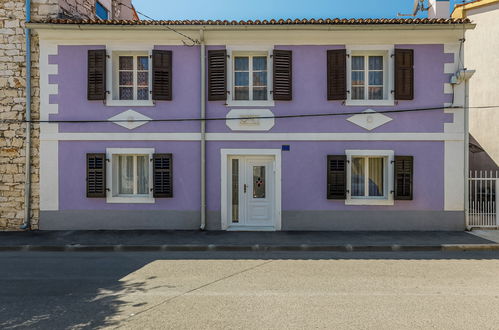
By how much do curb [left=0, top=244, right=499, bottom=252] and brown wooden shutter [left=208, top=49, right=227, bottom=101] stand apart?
4.29 m

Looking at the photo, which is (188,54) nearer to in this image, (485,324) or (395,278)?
(395,278)

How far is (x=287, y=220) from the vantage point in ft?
32.9

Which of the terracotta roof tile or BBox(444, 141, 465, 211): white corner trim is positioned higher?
the terracotta roof tile

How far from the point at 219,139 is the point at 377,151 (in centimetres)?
459

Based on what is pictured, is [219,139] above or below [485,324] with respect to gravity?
above

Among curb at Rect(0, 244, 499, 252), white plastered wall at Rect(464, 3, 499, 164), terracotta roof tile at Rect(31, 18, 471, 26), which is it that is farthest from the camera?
white plastered wall at Rect(464, 3, 499, 164)

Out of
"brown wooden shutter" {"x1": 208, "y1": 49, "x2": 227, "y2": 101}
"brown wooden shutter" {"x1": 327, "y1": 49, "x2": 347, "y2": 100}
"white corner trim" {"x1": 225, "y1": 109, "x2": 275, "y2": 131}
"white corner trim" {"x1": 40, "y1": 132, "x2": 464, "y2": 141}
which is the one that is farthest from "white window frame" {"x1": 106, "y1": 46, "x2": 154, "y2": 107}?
"brown wooden shutter" {"x1": 327, "y1": 49, "x2": 347, "y2": 100}

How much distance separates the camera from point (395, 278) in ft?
19.9

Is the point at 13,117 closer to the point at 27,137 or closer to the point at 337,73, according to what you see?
the point at 27,137

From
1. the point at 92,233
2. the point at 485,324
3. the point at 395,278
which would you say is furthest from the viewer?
the point at 92,233

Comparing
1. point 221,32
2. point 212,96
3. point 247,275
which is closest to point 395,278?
point 247,275

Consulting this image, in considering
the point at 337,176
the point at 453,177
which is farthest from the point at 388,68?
the point at 453,177

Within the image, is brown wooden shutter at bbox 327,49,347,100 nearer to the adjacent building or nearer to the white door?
the white door

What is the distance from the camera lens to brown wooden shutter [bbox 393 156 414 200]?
982 cm
